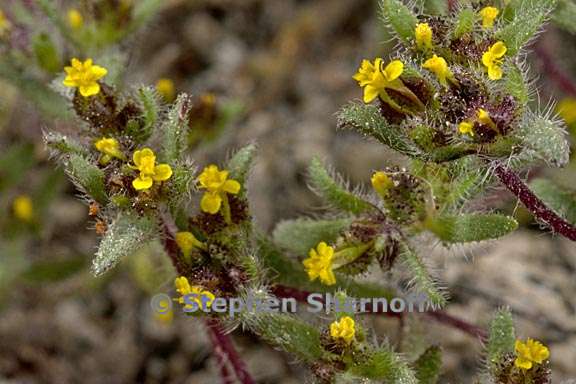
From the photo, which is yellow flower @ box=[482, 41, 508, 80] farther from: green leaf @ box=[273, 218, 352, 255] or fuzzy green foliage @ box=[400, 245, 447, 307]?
green leaf @ box=[273, 218, 352, 255]

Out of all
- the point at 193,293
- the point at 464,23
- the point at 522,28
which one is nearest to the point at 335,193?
the point at 193,293

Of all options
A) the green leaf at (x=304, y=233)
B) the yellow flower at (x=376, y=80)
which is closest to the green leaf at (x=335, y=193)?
the green leaf at (x=304, y=233)

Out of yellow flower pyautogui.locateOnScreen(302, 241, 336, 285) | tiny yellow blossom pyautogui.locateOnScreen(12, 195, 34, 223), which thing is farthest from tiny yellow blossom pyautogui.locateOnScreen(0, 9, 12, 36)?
yellow flower pyautogui.locateOnScreen(302, 241, 336, 285)

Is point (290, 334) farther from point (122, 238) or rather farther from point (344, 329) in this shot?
point (122, 238)

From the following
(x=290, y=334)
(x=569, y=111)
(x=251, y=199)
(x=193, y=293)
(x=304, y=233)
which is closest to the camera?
(x=193, y=293)

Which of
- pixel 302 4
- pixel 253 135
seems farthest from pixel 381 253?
pixel 302 4

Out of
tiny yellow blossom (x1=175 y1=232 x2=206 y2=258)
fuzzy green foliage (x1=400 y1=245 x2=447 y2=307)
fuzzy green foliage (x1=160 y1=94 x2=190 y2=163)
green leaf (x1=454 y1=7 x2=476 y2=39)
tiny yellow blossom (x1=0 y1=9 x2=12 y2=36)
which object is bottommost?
fuzzy green foliage (x1=400 y1=245 x2=447 y2=307)

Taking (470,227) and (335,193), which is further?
(335,193)
